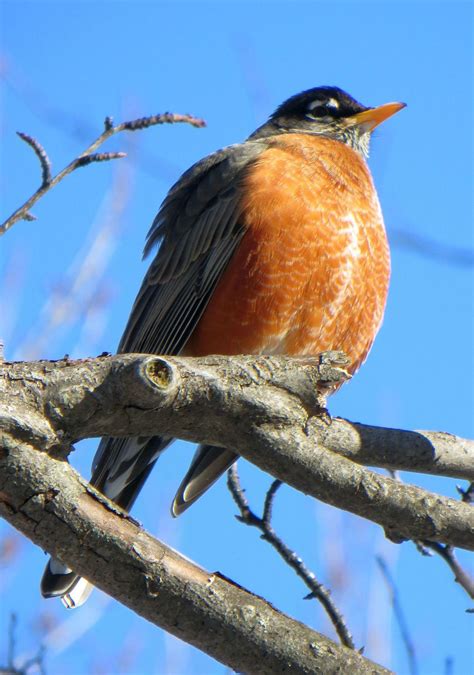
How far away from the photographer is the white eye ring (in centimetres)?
706

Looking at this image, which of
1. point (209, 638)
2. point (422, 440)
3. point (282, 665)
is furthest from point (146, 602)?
point (422, 440)

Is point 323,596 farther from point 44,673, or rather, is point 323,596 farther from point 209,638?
point 44,673

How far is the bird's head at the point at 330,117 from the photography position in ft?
22.5

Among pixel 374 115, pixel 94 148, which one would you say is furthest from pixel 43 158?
pixel 374 115

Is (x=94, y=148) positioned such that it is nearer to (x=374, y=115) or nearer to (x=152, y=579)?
(x=152, y=579)

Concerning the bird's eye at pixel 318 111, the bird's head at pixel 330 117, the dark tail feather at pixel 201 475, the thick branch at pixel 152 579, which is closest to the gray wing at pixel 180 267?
the dark tail feather at pixel 201 475

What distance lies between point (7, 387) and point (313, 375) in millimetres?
1155

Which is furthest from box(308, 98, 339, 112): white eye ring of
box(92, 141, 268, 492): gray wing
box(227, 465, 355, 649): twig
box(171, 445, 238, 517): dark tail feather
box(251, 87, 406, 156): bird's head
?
box(227, 465, 355, 649): twig

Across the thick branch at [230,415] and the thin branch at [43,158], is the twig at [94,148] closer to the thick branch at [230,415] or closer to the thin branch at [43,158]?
the thin branch at [43,158]

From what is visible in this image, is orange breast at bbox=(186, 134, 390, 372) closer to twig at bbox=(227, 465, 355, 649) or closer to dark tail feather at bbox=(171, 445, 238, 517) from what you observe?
dark tail feather at bbox=(171, 445, 238, 517)

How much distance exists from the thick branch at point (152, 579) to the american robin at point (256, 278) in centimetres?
175

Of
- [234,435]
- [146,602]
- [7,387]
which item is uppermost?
[234,435]

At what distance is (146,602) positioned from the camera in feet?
8.91

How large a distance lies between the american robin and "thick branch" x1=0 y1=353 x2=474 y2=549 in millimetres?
1533
